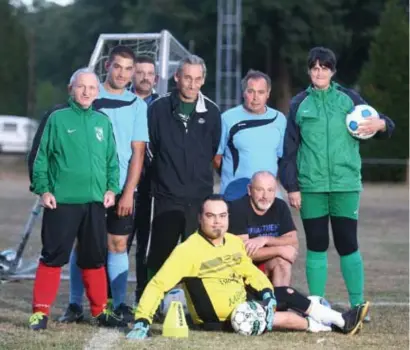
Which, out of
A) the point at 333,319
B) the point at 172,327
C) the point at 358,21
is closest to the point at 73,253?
the point at 172,327

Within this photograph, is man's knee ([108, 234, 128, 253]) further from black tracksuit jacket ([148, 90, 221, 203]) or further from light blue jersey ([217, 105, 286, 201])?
light blue jersey ([217, 105, 286, 201])

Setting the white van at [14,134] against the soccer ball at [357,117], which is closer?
the soccer ball at [357,117]

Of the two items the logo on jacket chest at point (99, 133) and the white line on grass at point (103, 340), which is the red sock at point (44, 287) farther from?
the logo on jacket chest at point (99, 133)

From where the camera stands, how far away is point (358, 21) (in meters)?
43.0

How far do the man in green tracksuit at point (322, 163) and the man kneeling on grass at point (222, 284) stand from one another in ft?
2.01

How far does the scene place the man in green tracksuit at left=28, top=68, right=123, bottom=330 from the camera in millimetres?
6754

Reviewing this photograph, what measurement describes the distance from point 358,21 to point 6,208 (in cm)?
2621

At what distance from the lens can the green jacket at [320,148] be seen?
741 centimetres

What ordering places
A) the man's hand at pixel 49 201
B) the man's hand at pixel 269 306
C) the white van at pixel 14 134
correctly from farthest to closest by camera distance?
the white van at pixel 14 134
the man's hand at pixel 269 306
the man's hand at pixel 49 201

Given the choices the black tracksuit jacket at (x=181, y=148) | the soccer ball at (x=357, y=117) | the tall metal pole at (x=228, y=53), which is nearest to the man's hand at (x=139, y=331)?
the black tracksuit jacket at (x=181, y=148)

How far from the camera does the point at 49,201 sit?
6.68m

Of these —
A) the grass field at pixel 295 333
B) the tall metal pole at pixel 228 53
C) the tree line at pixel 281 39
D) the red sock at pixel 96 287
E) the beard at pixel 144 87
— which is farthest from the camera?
the tall metal pole at pixel 228 53

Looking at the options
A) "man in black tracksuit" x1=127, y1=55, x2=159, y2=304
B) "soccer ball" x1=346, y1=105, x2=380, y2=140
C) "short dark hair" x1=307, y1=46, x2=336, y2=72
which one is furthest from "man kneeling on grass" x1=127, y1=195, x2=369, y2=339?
"short dark hair" x1=307, y1=46, x2=336, y2=72

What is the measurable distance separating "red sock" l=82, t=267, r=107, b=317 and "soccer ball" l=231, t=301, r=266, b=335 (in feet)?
3.10
